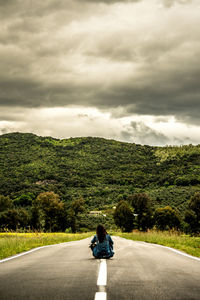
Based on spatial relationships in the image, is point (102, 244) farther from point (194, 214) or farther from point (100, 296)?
point (194, 214)

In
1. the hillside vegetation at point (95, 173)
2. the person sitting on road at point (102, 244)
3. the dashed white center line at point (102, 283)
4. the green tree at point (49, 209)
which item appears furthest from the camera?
the hillside vegetation at point (95, 173)

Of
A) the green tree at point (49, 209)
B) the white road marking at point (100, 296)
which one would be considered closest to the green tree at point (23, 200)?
the green tree at point (49, 209)

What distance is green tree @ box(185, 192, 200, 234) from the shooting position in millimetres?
66562

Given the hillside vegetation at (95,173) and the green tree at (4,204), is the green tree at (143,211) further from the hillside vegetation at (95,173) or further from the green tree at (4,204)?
the green tree at (4,204)

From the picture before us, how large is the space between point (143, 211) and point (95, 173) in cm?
9925

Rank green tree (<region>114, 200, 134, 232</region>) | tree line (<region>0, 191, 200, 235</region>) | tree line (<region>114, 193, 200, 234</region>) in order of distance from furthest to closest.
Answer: green tree (<region>114, 200, 134, 232</region>) → tree line (<region>114, 193, 200, 234</region>) → tree line (<region>0, 191, 200, 235</region>)

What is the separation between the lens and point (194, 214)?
6988 cm

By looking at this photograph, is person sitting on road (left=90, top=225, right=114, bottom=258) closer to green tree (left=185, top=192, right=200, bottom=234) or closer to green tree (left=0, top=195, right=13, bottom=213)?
green tree (left=185, top=192, right=200, bottom=234)

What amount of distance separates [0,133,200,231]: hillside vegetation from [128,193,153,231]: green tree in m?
34.8

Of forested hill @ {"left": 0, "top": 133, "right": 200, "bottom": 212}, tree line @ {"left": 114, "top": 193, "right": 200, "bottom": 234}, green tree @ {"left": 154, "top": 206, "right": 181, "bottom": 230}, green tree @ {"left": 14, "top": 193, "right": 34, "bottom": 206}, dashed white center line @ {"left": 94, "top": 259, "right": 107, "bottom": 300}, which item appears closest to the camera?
dashed white center line @ {"left": 94, "top": 259, "right": 107, "bottom": 300}

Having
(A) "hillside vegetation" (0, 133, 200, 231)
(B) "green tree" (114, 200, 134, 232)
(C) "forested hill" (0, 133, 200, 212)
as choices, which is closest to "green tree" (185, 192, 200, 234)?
(B) "green tree" (114, 200, 134, 232)

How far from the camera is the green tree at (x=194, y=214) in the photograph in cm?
6656

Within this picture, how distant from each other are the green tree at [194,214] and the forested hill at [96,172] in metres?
42.0

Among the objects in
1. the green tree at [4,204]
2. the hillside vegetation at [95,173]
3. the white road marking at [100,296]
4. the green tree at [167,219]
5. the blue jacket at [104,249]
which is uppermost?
the hillside vegetation at [95,173]
